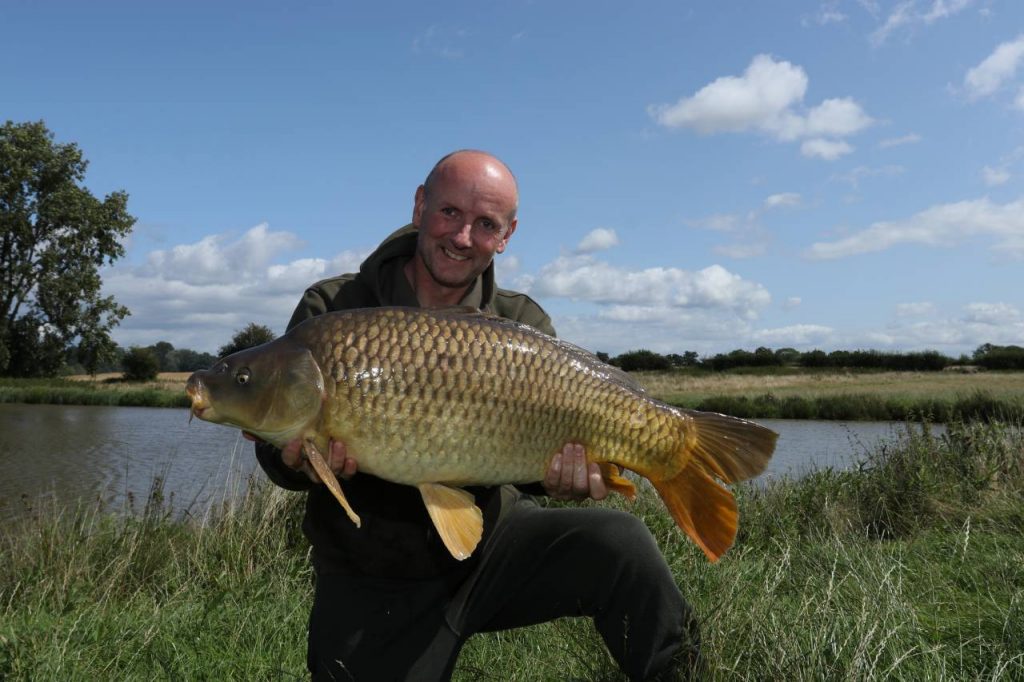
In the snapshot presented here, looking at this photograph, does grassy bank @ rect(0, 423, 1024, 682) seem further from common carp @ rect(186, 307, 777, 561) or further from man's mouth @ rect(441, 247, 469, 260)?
man's mouth @ rect(441, 247, 469, 260)

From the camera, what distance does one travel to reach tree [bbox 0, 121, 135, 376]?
80.2 ft

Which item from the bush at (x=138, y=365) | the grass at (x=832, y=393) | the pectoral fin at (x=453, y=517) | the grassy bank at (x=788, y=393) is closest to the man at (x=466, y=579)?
the pectoral fin at (x=453, y=517)

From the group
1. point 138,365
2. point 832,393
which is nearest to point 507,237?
point 832,393

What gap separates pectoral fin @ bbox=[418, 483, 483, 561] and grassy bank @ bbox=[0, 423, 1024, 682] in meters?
0.66

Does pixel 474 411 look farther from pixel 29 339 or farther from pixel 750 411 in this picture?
pixel 29 339

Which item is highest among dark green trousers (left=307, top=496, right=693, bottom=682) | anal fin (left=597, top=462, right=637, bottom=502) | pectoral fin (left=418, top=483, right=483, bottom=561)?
anal fin (left=597, top=462, right=637, bottom=502)

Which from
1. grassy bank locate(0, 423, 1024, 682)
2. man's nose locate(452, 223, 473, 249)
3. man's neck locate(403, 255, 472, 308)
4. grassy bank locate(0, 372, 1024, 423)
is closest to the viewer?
grassy bank locate(0, 423, 1024, 682)

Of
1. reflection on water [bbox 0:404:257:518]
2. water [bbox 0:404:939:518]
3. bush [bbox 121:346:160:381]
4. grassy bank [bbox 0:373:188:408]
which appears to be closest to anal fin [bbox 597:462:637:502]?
water [bbox 0:404:939:518]

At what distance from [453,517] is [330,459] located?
32 centimetres

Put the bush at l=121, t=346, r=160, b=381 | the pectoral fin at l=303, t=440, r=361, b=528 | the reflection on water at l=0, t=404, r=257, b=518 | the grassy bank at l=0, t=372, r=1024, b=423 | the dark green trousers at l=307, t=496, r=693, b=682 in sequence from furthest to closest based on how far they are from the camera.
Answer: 1. the bush at l=121, t=346, r=160, b=381
2. the grassy bank at l=0, t=372, r=1024, b=423
3. the reflection on water at l=0, t=404, r=257, b=518
4. the dark green trousers at l=307, t=496, r=693, b=682
5. the pectoral fin at l=303, t=440, r=361, b=528

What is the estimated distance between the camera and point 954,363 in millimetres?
32344

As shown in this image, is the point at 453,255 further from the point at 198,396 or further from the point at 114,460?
the point at 114,460

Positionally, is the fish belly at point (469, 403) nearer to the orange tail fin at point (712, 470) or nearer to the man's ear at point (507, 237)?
the orange tail fin at point (712, 470)

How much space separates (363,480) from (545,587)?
57 cm
